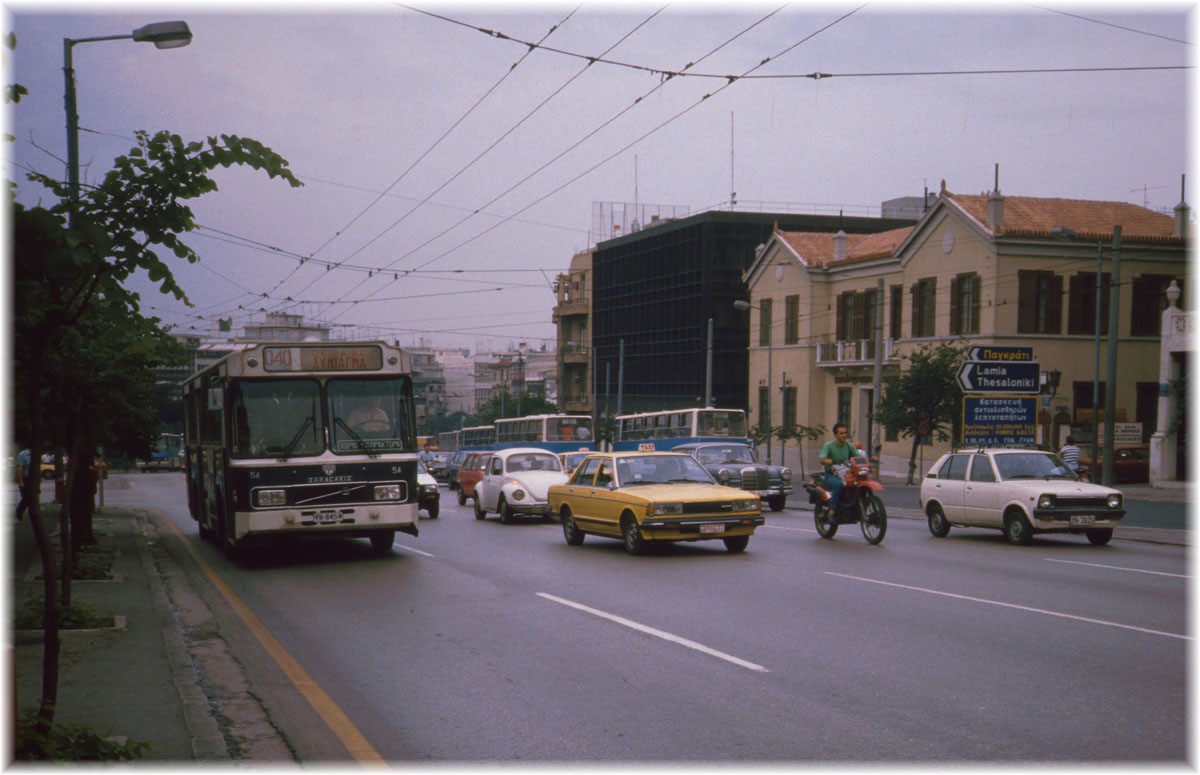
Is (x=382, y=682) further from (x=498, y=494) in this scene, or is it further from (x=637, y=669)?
(x=498, y=494)

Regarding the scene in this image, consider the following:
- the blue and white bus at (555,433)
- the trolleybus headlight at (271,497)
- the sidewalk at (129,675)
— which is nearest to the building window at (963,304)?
the blue and white bus at (555,433)

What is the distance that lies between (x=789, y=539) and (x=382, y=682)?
1285 cm

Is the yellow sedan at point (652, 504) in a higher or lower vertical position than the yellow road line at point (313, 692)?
higher

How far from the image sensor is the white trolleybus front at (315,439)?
16672 mm

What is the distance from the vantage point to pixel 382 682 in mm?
8836

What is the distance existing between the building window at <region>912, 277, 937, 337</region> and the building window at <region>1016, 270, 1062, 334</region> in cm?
419

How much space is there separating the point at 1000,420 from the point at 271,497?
16.2m

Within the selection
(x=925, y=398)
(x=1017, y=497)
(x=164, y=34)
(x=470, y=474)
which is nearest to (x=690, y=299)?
(x=925, y=398)

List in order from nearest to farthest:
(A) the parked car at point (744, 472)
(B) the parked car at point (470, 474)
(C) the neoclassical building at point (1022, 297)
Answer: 1. (A) the parked car at point (744, 472)
2. (B) the parked car at point (470, 474)
3. (C) the neoclassical building at point (1022, 297)

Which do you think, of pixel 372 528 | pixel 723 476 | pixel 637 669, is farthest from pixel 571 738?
pixel 723 476

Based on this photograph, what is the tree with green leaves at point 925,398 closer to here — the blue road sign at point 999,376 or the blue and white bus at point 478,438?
the blue road sign at point 999,376

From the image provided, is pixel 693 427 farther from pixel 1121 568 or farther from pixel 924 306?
pixel 1121 568

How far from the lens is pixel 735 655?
9.48m

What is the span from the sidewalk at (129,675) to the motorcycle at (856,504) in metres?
10.7
